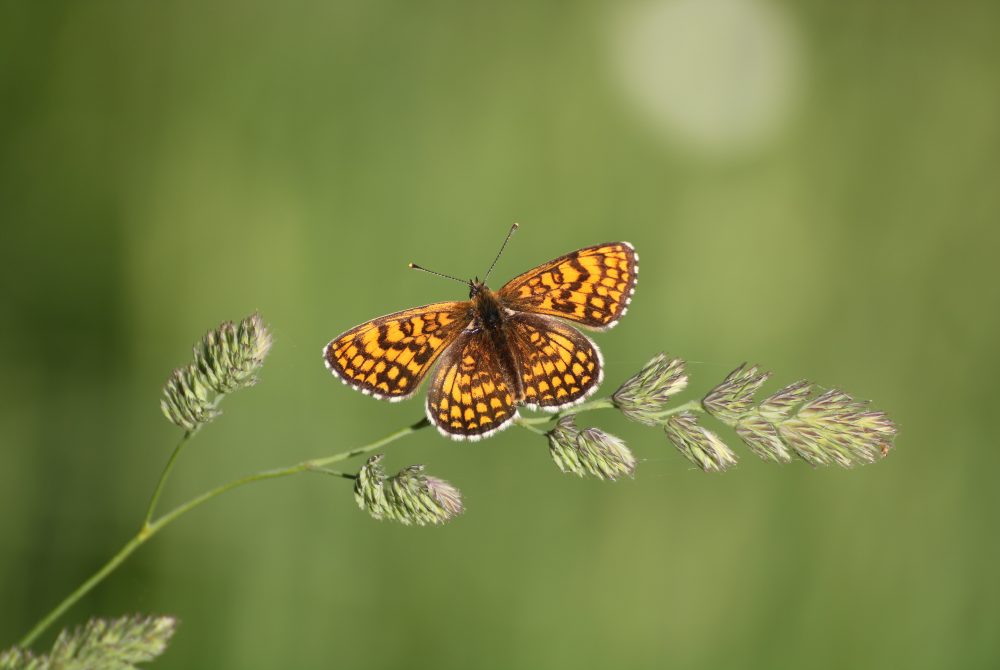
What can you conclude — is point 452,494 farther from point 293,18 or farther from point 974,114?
point 974,114

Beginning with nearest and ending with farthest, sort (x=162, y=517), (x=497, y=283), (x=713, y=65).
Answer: (x=162, y=517) < (x=497, y=283) < (x=713, y=65)

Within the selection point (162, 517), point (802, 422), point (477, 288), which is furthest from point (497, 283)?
point (162, 517)

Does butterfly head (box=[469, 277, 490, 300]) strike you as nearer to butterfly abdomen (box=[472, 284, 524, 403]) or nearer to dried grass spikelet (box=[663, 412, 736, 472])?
butterfly abdomen (box=[472, 284, 524, 403])

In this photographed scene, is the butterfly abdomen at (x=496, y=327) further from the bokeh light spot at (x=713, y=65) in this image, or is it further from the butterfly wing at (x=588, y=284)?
the bokeh light spot at (x=713, y=65)

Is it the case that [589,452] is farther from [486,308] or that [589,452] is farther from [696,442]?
[486,308]

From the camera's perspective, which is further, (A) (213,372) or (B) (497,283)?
(B) (497,283)

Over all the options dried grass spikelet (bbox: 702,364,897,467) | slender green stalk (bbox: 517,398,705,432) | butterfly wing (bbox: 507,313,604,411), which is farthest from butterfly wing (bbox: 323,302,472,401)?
dried grass spikelet (bbox: 702,364,897,467)

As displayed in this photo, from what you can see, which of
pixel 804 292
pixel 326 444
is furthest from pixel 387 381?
pixel 804 292
